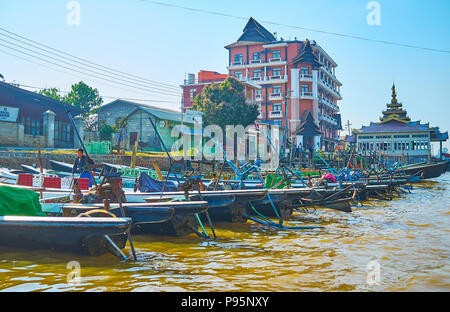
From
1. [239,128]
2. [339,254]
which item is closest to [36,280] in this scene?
[339,254]

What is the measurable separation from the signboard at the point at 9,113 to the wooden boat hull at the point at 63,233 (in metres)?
19.8

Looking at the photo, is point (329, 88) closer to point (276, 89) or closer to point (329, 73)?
point (329, 73)

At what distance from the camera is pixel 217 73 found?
46812mm

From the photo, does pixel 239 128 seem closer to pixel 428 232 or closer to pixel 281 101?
pixel 281 101

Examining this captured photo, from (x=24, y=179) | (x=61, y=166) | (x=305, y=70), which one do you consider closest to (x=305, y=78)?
(x=305, y=70)

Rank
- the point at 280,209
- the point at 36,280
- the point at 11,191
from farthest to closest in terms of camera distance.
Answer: the point at 280,209
the point at 11,191
the point at 36,280

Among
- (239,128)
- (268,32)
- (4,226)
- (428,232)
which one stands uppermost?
(268,32)

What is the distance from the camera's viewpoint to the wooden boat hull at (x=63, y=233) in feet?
19.8

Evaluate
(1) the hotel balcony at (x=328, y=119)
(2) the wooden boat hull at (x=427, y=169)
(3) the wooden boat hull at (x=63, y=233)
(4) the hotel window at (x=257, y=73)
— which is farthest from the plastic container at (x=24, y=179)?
(1) the hotel balcony at (x=328, y=119)

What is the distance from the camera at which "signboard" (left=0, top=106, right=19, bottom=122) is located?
23.4 m

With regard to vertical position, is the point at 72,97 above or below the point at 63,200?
above

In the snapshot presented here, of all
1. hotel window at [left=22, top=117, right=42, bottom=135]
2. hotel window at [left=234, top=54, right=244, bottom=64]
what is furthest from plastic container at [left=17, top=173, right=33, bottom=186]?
hotel window at [left=234, top=54, right=244, bottom=64]

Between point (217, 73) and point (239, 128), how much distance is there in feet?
51.2

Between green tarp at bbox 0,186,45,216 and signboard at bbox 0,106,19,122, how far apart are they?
63.7 feet
